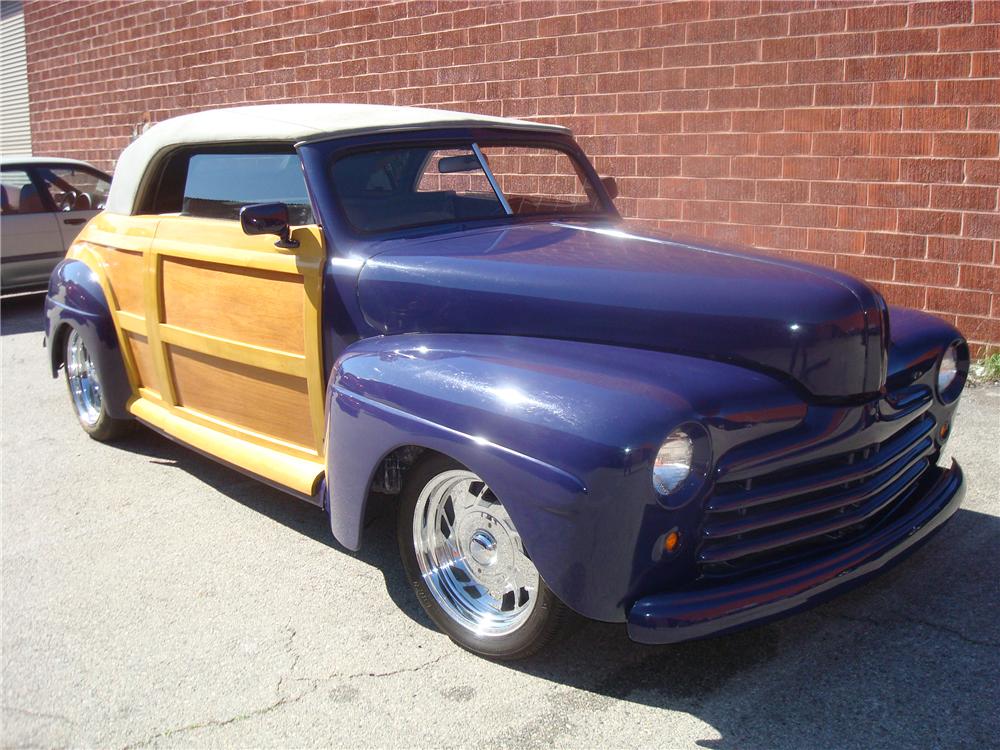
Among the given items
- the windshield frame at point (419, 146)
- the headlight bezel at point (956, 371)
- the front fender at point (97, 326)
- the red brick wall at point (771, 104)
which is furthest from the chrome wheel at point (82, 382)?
the headlight bezel at point (956, 371)

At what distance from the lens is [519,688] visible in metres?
2.91

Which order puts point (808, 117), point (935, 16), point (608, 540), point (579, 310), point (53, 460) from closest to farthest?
point (608, 540) → point (579, 310) → point (53, 460) → point (935, 16) → point (808, 117)

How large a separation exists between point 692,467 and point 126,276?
3314mm

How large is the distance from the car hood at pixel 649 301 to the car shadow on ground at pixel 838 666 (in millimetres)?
766

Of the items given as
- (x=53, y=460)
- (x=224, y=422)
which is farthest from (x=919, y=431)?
(x=53, y=460)

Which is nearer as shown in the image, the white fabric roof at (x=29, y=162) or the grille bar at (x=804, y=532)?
the grille bar at (x=804, y=532)

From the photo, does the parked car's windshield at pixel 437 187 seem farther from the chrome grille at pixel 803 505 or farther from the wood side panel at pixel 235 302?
the chrome grille at pixel 803 505

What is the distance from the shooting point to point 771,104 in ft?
20.9

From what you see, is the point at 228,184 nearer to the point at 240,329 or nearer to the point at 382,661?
the point at 240,329

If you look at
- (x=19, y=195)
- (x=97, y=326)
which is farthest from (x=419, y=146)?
(x=19, y=195)

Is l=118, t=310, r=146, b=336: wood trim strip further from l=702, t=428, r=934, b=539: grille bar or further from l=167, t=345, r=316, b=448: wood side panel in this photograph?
l=702, t=428, r=934, b=539: grille bar

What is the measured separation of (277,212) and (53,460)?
244 centimetres

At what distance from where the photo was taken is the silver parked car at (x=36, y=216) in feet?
30.8

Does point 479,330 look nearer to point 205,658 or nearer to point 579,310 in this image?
point 579,310
